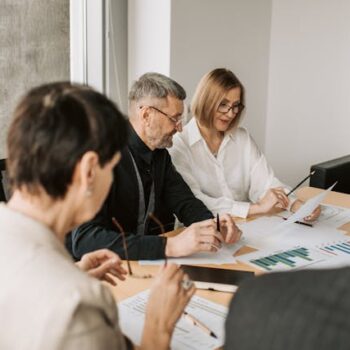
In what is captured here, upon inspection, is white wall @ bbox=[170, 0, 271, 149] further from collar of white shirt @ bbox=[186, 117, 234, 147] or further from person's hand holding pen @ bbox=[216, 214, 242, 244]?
person's hand holding pen @ bbox=[216, 214, 242, 244]

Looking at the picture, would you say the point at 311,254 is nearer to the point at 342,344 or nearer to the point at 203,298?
the point at 203,298

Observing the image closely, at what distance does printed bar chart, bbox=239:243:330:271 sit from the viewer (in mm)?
1687

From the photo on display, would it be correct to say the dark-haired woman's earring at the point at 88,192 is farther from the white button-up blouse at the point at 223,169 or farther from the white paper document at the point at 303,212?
the white button-up blouse at the point at 223,169

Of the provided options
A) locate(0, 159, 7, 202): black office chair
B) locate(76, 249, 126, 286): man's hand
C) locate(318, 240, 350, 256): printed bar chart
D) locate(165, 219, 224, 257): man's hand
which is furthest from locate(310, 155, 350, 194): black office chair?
locate(76, 249, 126, 286): man's hand

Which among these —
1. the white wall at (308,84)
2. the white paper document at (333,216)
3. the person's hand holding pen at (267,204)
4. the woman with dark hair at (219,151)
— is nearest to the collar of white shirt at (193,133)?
the woman with dark hair at (219,151)

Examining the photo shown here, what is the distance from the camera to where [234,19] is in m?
3.69

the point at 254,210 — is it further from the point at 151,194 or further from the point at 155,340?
the point at 155,340

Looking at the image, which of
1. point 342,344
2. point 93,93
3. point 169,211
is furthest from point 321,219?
point 342,344

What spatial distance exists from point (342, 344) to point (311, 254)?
1.26m

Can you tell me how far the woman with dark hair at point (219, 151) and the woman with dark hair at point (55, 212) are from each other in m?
1.41

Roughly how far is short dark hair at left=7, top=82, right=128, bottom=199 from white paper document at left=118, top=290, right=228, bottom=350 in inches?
18.5

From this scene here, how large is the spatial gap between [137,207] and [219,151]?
2.30 feet

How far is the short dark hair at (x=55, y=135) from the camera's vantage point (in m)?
0.92

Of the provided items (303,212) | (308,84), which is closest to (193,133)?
(303,212)
